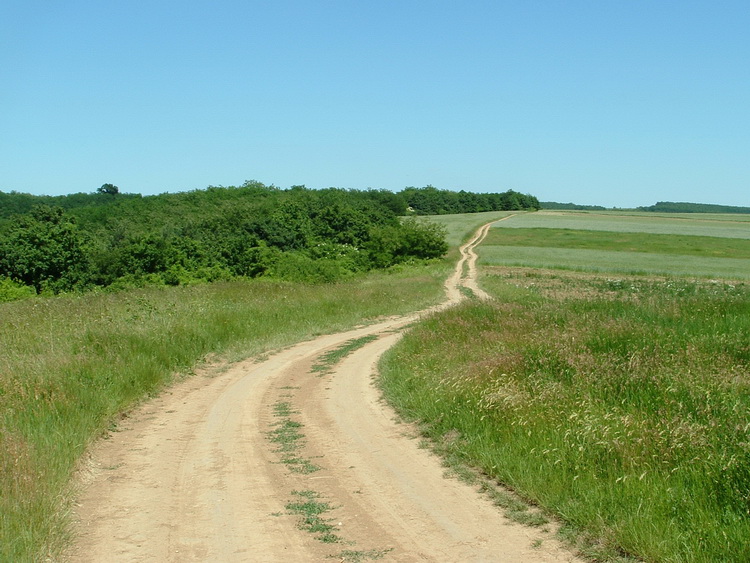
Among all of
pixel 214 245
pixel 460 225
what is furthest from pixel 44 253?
pixel 460 225

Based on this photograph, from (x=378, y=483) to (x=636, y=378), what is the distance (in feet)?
13.1

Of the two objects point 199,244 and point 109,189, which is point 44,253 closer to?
point 199,244

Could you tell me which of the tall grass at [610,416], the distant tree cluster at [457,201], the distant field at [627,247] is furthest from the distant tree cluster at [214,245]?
the distant tree cluster at [457,201]

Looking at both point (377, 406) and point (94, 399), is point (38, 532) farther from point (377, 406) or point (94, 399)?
point (377, 406)

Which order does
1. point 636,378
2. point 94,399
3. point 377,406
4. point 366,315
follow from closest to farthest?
1. point 636,378
2. point 94,399
3. point 377,406
4. point 366,315

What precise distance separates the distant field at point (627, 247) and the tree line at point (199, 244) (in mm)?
10247

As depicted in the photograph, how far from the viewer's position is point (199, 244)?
49188 mm

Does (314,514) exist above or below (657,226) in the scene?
below

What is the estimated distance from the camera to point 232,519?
6.04m

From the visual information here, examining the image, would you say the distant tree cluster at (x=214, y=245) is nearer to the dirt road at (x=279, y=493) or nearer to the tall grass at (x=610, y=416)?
the tall grass at (x=610, y=416)

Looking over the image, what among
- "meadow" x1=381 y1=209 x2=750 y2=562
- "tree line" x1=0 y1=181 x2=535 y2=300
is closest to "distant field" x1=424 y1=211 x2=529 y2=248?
"tree line" x1=0 y1=181 x2=535 y2=300

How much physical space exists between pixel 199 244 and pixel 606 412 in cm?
4426

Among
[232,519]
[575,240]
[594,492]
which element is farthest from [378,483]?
[575,240]

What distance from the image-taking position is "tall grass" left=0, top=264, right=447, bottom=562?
19.5 ft
